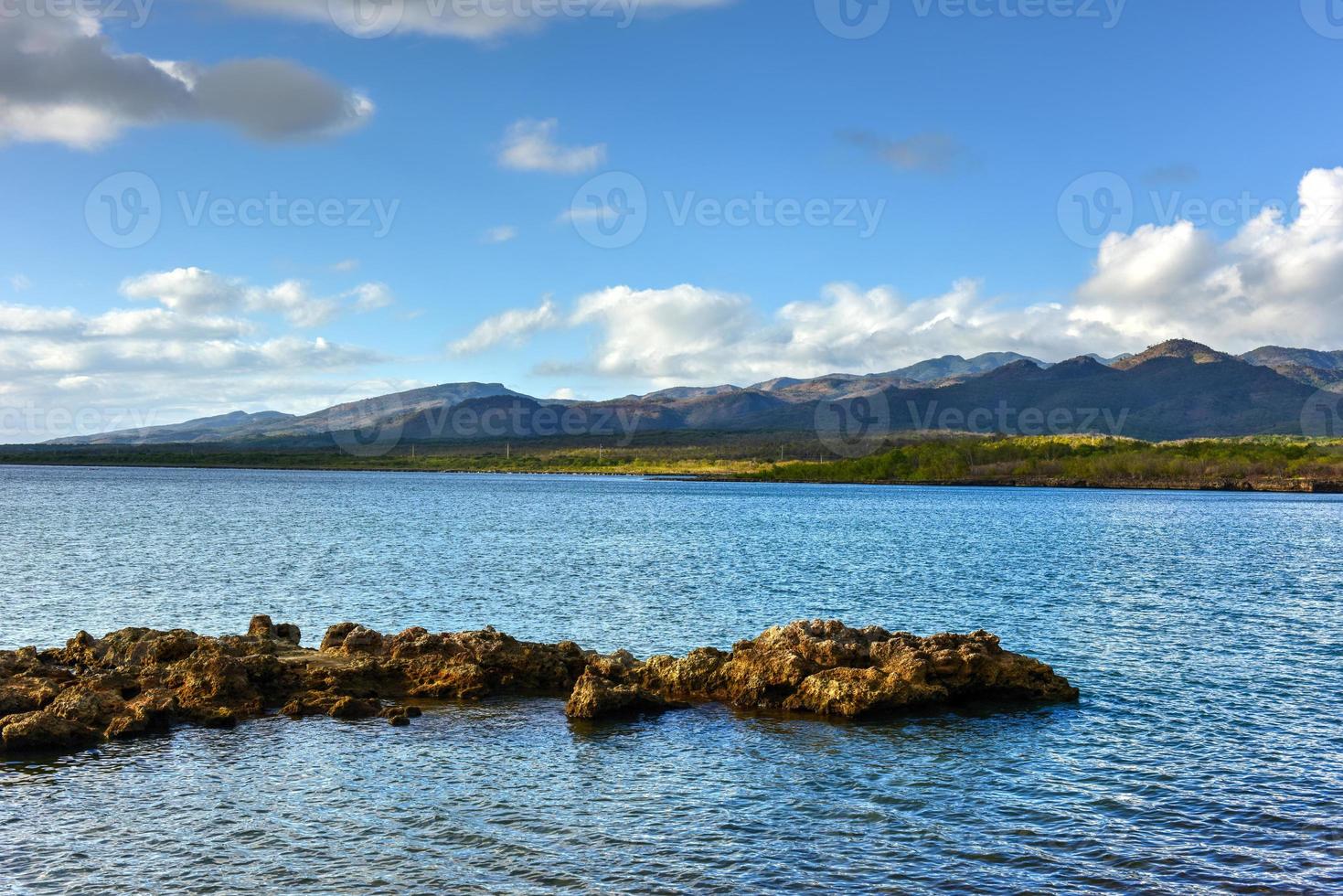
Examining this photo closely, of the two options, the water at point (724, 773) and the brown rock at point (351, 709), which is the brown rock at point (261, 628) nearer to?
the water at point (724, 773)

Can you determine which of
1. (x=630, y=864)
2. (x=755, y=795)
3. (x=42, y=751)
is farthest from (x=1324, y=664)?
(x=42, y=751)

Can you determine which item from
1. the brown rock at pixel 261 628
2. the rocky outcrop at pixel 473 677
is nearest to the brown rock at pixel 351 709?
the rocky outcrop at pixel 473 677

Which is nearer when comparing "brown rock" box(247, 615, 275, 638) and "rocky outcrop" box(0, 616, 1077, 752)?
"rocky outcrop" box(0, 616, 1077, 752)

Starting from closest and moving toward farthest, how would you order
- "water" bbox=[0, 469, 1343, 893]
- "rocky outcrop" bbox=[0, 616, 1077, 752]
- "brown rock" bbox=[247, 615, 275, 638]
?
"water" bbox=[0, 469, 1343, 893], "rocky outcrop" bbox=[0, 616, 1077, 752], "brown rock" bbox=[247, 615, 275, 638]

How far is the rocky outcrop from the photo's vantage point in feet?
75.8

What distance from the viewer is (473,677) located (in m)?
25.8

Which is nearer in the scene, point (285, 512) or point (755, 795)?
point (755, 795)

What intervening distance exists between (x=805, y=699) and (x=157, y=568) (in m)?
43.1

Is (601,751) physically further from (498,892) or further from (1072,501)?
(1072,501)

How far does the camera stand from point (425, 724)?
22.8m

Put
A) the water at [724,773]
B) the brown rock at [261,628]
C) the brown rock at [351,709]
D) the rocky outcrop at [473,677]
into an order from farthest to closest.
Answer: the brown rock at [261,628] < the brown rock at [351,709] < the rocky outcrop at [473,677] < the water at [724,773]

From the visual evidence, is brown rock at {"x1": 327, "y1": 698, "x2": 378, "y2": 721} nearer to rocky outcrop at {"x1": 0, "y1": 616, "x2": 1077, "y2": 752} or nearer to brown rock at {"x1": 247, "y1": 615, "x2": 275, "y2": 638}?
rocky outcrop at {"x1": 0, "y1": 616, "x2": 1077, "y2": 752}

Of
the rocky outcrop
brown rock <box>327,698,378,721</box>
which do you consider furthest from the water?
the rocky outcrop

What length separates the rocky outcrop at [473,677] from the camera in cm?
2311
